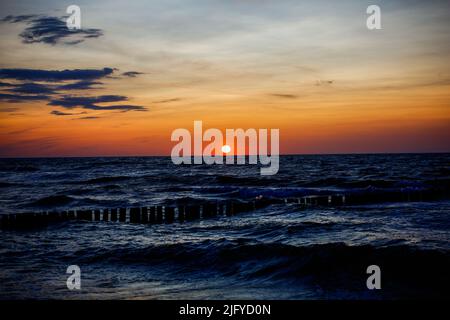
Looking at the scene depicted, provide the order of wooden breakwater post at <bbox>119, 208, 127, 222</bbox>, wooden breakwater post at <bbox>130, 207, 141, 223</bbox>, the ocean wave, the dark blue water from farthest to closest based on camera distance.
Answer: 1. wooden breakwater post at <bbox>119, 208, 127, 222</bbox>
2. wooden breakwater post at <bbox>130, 207, 141, 223</bbox>
3. the ocean wave
4. the dark blue water

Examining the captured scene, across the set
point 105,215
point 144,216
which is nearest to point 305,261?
point 144,216

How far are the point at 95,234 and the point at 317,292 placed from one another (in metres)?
9.13

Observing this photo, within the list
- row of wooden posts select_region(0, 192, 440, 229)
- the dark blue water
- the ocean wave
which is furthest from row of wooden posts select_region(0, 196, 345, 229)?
the ocean wave

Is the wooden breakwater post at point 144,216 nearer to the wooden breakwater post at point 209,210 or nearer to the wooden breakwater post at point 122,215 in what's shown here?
the wooden breakwater post at point 122,215

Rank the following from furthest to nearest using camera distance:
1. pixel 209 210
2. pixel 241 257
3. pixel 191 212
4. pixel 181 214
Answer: pixel 209 210 → pixel 191 212 → pixel 181 214 → pixel 241 257

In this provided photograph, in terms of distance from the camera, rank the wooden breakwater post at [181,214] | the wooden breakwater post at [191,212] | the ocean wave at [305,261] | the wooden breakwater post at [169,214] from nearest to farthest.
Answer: the ocean wave at [305,261] < the wooden breakwater post at [169,214] < the wooden breakwater post at [181,214] < the wooden breakwater post at [191,212]

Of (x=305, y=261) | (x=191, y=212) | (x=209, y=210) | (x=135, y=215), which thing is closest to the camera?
(x=305, y=261)

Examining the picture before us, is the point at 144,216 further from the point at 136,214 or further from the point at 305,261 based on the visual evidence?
the point at 305,261

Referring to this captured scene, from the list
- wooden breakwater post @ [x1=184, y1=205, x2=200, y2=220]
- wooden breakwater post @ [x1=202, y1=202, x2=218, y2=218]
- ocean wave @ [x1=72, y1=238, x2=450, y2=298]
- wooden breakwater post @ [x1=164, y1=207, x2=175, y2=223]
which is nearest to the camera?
ocean wave @ [x1=72, y1=238, x2=450, y2=298]

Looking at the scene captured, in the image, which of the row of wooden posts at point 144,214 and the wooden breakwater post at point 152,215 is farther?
the wooden breakwater post at point 152,215

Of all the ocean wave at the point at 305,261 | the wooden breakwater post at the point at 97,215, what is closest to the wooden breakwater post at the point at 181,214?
the wooden breakwater post at the point at 97,215

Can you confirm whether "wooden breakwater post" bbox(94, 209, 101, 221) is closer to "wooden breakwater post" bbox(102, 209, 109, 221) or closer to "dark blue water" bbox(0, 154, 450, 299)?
"wooden breakwater post" bbox(102, 209, 109, 221)

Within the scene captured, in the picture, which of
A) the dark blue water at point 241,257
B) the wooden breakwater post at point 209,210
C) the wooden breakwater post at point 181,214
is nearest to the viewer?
the dark blue water at point 241,257

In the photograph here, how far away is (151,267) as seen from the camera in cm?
1054
